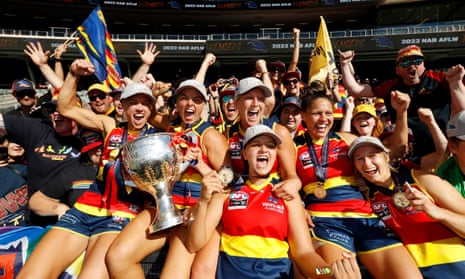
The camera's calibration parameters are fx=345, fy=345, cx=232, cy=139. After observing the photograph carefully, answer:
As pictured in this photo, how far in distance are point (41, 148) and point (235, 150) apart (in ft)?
7.98

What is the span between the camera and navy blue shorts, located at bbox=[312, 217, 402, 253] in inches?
115

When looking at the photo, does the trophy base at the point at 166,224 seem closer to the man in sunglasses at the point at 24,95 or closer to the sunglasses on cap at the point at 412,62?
the sunglasses on cap at the point at 412,62

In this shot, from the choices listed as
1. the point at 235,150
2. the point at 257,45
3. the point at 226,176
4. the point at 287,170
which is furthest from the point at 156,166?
the point at 257,45

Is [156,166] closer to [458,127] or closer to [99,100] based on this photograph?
[99,100]

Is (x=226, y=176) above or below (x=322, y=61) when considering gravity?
below

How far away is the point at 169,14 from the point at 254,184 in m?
36.5

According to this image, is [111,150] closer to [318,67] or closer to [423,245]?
[423,245]

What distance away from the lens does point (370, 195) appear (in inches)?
123

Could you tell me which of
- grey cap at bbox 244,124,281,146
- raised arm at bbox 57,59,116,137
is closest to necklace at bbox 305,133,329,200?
grey cap at bbox 244,124,281,146

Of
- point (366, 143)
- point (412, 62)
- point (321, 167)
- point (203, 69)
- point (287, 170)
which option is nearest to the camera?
point (366, 143)

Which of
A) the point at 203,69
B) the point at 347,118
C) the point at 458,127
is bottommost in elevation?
the point at 458,127

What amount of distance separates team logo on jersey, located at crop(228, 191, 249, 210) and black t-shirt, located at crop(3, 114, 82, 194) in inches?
85.9

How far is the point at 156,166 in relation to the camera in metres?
2.95

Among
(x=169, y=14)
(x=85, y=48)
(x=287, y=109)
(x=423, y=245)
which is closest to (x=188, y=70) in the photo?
(x=169, y=14)
